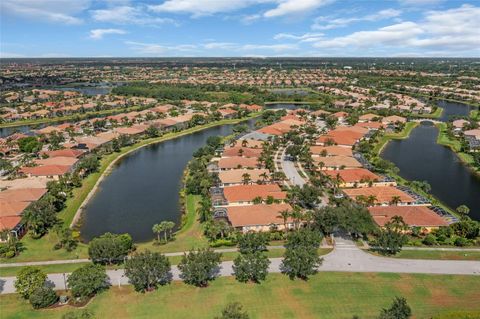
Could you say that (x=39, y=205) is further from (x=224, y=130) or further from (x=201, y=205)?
(x=224, y=130)

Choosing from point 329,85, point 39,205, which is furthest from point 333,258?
point 329,85

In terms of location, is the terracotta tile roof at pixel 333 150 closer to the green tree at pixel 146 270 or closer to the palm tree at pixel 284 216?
the palm tree at pixel 284 216

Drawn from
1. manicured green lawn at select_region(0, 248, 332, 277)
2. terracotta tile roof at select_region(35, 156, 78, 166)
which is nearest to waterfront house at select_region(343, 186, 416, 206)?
manicured green lawn at select_region(0, 248, 332, 277)

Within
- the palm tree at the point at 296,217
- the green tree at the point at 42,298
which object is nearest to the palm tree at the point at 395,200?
the palm tree at the point at 296,217

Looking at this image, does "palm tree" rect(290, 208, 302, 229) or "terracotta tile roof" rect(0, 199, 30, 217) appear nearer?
"palm tree" rect(290, 208, 302, 229)

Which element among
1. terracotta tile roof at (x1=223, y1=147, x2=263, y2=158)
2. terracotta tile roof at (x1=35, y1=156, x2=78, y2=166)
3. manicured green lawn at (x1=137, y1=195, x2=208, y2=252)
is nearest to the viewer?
manicured green lawn at (x1=137, y1=195, x2=208, y2=252)

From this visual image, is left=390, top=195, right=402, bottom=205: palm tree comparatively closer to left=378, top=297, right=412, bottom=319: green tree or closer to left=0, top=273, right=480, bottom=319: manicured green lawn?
left=0, top=273, right=480, bottom=319: manicured green lawn

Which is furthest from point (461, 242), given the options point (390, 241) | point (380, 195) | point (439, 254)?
point (380, 195)
